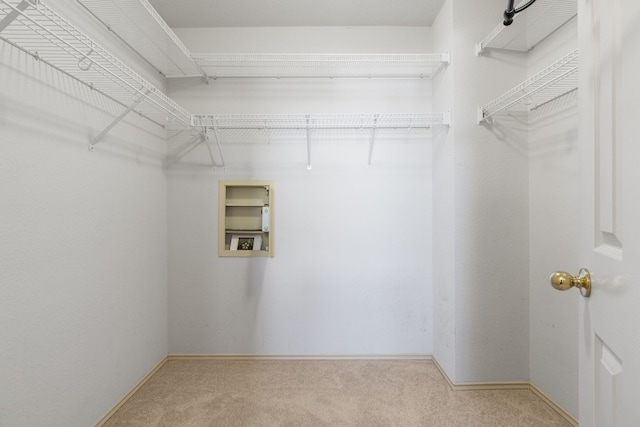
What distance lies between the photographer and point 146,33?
5.98 feet

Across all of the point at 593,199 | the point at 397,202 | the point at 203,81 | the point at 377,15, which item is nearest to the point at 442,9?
the point at 377,15

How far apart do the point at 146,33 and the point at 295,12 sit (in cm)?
100

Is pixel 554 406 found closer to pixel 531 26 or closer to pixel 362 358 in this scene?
pixel 362 358

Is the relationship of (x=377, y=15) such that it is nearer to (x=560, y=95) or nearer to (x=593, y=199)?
(x=560, y=95)

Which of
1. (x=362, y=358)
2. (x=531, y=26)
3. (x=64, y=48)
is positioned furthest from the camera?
(x=362, y=358)

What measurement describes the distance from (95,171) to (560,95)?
8.25 ft

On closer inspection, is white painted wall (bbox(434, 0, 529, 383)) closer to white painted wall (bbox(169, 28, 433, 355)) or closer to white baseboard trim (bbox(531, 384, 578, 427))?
white baseboard trim (bbox(531, 384, 578, 427))

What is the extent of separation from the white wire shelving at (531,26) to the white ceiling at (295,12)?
21.3 inches

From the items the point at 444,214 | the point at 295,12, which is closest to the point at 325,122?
the point at 295,12

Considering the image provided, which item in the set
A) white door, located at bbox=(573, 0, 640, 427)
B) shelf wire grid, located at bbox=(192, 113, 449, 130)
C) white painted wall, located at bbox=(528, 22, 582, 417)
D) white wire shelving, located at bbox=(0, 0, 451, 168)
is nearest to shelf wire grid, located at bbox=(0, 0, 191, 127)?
white wire shelving, located at bbox=(0, 0, 451, 168)

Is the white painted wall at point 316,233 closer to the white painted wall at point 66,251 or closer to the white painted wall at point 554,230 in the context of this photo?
the white painted wall at point 66,251

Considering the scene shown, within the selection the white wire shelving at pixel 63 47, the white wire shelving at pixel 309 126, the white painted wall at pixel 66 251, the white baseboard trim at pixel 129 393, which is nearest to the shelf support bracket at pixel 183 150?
the white wire shelving at pixel 309 126

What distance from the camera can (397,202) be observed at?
240cm

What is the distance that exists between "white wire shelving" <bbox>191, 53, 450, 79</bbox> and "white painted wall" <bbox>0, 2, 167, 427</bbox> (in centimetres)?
69
